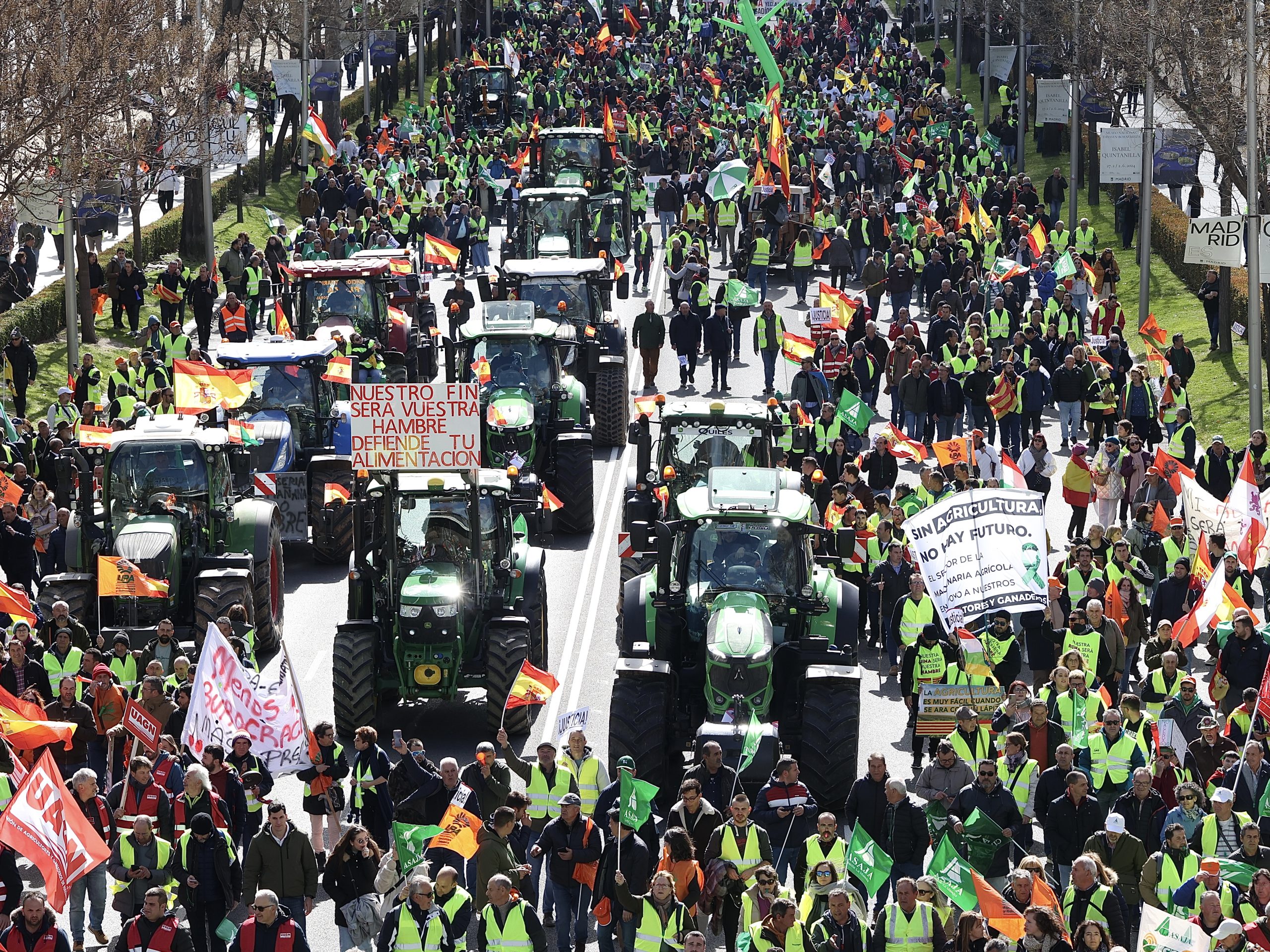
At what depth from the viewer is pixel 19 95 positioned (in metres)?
30.5

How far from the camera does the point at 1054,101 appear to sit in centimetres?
4650

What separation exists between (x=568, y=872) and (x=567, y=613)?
29.0 ft

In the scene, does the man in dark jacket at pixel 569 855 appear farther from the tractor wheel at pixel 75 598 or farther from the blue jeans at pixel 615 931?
the tractor wheel at pixel 75 598

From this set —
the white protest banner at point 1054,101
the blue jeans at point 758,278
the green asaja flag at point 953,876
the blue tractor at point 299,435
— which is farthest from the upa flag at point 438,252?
the green asaja flag at point 953,876

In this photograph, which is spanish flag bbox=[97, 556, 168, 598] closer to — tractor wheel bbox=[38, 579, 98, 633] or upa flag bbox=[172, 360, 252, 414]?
tractor wheel bbox=[38, 579, 98, 633]

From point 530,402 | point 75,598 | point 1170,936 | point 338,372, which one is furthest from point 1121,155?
point 1170,936

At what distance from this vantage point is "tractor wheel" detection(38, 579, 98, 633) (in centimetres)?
2081

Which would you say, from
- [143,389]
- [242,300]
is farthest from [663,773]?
[242,300]

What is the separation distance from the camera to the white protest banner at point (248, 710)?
16312mm

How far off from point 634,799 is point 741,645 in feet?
8.51

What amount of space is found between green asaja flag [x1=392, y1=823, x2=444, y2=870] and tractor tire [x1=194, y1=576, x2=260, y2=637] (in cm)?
549

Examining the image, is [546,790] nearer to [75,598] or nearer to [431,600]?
[431,600]

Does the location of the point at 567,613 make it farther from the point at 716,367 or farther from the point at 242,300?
the point at 242,300

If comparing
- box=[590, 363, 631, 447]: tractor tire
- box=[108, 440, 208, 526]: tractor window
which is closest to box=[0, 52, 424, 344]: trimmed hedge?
box=[590, 363, 631, 447]: tractor tire
